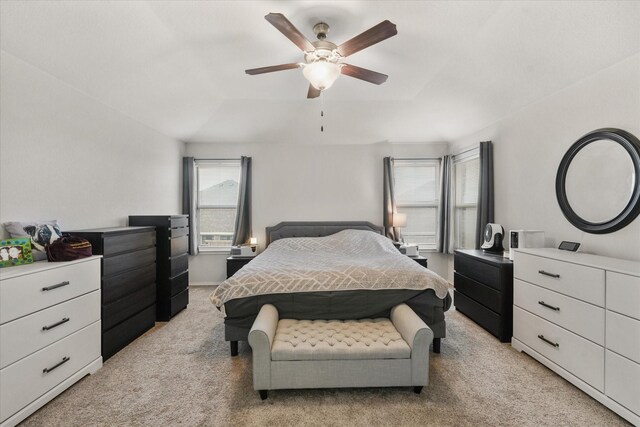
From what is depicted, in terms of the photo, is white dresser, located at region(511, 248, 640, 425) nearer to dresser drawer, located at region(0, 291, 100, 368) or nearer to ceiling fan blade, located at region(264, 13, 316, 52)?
ceiling fan blade, located at region(264, 13, 316, 52)

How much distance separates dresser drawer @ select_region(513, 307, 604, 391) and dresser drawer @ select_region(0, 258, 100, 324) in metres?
3.88

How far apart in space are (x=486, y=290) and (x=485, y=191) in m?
1.46

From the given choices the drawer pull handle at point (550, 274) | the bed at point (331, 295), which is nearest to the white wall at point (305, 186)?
the bed at point (331, 295)

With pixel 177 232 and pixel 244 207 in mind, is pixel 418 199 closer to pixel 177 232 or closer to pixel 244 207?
pixel 244 207

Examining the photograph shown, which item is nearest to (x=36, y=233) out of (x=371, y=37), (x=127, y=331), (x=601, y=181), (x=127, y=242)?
(x=127, y=242)

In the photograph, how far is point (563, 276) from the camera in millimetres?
2248

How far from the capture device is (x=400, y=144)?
5.09 metres

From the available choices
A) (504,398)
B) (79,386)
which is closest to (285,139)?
(79,386)

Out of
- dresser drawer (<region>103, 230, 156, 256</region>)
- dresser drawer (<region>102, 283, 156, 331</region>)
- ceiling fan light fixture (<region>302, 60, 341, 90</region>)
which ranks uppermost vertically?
ceiling fan light fixture (<region>302, 60, 341, 90</region>)

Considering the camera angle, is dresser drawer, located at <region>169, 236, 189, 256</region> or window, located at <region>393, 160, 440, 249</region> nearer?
dresser drawer, located at <region>169, 236, 189, 256</region>

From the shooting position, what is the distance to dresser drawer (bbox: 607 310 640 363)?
1.74 metres

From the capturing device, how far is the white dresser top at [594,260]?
73.9 inches

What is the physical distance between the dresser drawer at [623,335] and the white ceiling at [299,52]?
6.66ft

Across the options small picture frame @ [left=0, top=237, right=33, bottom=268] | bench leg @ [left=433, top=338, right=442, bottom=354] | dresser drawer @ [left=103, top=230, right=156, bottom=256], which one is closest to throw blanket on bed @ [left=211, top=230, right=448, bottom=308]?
bench leg @ [left=433, top=338, right=442, bottom=354]
